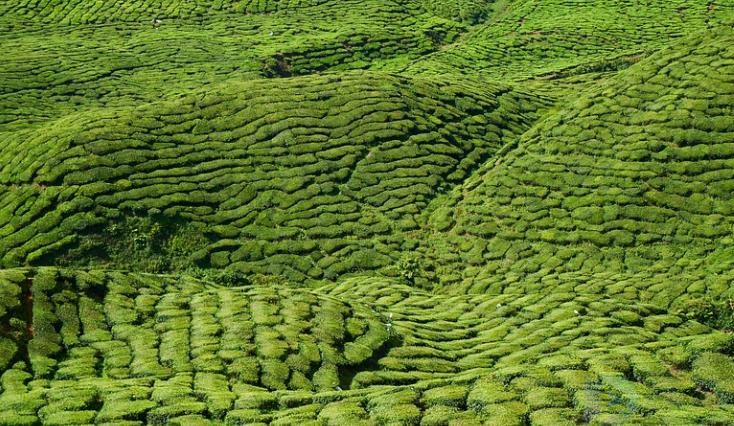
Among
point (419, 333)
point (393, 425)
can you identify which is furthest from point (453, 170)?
point (393, 425)

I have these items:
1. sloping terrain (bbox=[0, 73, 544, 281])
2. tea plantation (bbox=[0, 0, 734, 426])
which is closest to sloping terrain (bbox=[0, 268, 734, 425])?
tea plantation (bbox=[0, 0, 734, 426])

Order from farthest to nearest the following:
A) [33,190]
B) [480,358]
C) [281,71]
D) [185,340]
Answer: [281,71] → [33,190] → [480,358] → [185,340]

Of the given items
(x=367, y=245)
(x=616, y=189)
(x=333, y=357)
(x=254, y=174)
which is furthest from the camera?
(x=254, y=174)

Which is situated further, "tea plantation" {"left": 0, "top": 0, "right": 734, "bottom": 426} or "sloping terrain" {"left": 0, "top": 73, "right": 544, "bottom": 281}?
"sloping terrain" {"left": 0, "top": 73, "right": 544, "bottom": 281}

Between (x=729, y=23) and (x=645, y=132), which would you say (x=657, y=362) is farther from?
(x=729, y=23)

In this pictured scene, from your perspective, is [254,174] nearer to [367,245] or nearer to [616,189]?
[367,245]

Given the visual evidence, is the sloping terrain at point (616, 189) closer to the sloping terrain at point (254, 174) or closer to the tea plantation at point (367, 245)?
the tea plantation at point (367, 245)

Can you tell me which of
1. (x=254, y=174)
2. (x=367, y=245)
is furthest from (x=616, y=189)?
(x=254, y=174)

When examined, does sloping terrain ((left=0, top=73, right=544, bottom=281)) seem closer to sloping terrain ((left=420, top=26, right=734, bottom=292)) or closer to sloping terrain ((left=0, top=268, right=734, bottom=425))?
sloping terrain ((left=420, top=26, right=734, bottom=292))
